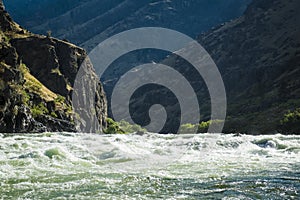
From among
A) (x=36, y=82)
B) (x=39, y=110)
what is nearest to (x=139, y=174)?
(x=39, y=110)

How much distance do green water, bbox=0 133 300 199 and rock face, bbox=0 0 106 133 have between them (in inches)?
1659

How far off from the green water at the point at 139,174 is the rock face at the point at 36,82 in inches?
1659

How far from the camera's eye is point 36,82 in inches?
5064

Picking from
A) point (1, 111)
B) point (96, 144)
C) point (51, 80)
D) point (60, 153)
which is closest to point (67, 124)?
point (51, 80)

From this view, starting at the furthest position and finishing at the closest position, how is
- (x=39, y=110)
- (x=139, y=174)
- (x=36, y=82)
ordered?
1. (x=36, y=82)
2. (x=39, y=110)
3. (x=139, y=174)

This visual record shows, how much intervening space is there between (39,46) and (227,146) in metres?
111

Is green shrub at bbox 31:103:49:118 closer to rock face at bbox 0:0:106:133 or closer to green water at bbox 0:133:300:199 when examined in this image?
rock face at bbox 0:0:106:133

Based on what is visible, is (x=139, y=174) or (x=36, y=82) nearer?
(x=139, y=174)

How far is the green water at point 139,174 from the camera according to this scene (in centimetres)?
2248

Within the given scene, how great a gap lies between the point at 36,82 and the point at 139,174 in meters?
107

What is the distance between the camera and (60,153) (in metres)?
38.3

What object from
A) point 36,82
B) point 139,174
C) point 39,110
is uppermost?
point 36,82

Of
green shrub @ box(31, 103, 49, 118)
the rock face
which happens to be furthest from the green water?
green shrub @ box(31, 103, 49, 118)

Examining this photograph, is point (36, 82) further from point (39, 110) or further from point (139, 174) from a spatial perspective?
point (139, 174)
